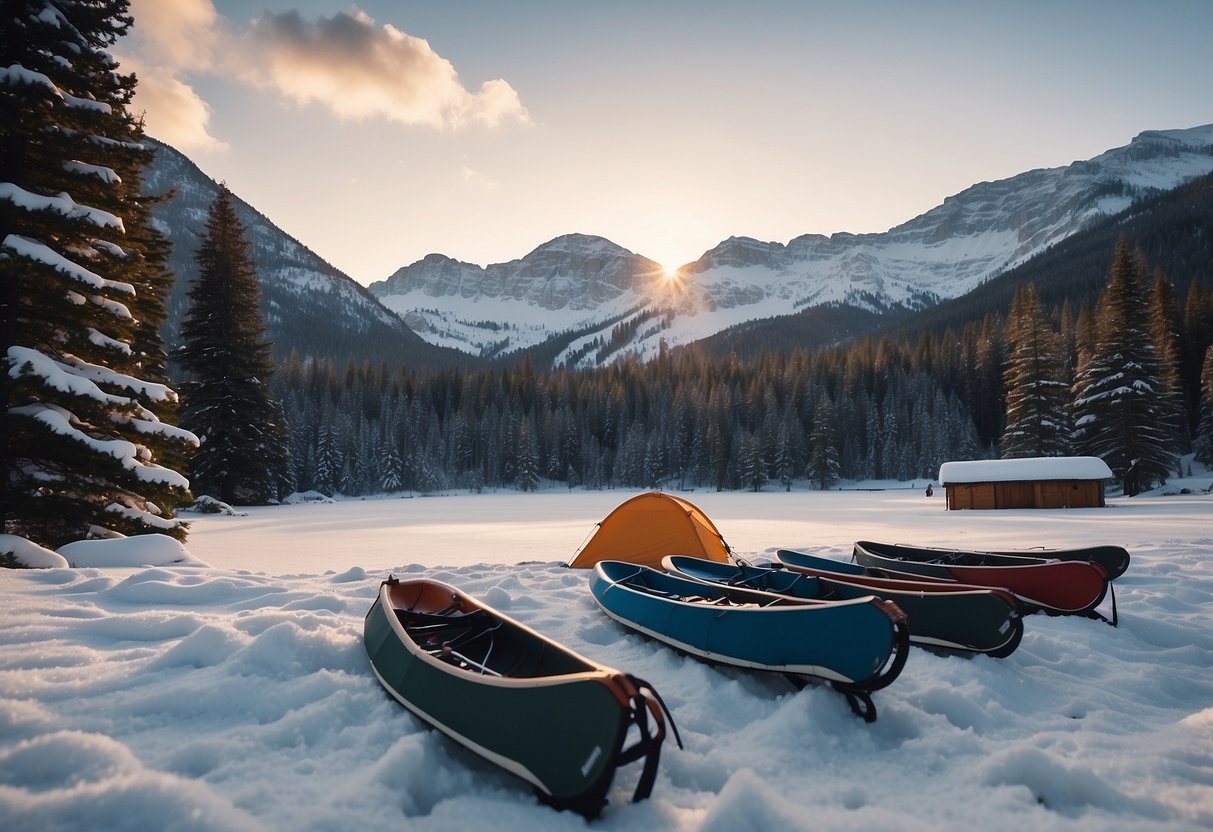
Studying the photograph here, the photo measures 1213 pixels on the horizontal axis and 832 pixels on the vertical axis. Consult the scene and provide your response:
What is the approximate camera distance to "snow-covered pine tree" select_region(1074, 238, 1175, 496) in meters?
30.9

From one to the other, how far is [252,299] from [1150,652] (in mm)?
34015

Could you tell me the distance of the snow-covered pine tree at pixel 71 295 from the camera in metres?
8.80

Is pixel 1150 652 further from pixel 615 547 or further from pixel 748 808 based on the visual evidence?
pixel 615 547

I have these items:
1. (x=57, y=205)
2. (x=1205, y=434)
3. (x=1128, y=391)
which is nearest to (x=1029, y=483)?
(x=1128, y=391)

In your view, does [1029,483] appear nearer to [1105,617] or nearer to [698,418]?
[1105,617]

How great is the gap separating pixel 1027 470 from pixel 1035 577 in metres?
26.4

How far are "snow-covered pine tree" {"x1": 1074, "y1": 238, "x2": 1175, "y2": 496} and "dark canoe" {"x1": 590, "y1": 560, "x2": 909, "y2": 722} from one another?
37507 mm

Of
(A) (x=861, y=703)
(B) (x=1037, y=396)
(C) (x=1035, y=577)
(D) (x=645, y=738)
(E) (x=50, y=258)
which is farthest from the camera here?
(B) (x=1037, y=396)

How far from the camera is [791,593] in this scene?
20.1ft

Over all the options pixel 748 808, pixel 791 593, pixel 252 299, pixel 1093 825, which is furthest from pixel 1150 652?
pixel 252 299

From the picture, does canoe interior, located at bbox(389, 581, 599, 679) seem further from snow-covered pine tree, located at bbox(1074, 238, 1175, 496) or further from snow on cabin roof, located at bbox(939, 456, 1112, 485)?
snow-covered pine tree, located at bbox(1074, 238, 1175, 496)

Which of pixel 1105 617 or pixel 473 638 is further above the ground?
pixel 473 638

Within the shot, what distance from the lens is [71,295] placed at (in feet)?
30.7

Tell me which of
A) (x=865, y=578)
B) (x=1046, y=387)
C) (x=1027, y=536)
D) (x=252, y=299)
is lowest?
(x=1027, y=536)
